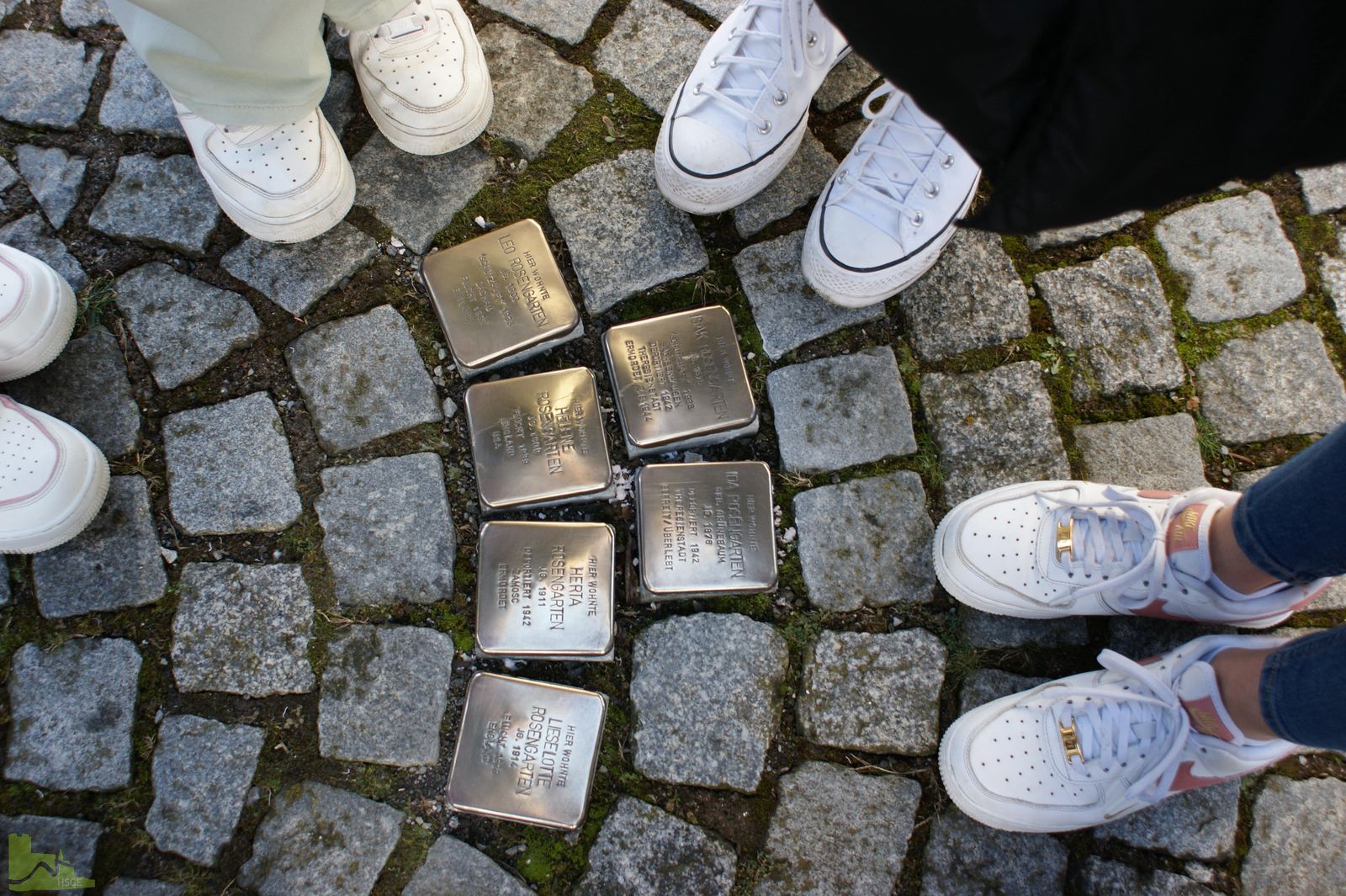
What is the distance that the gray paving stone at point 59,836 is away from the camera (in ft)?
5.58

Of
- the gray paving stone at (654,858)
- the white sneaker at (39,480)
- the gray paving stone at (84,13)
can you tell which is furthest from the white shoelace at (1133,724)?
the gray paving stone at (84,13)

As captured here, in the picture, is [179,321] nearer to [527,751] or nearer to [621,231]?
[621,231]

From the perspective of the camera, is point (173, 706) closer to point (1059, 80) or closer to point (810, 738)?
point (810, 738)

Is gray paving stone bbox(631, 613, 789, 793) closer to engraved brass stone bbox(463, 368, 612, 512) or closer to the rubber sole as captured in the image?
engraved brass stone bbox(463, 368, 612, 512)

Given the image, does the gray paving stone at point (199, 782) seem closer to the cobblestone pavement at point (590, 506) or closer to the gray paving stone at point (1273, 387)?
the cobblestone pavement at point (590, 506)

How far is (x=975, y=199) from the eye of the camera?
2.22m

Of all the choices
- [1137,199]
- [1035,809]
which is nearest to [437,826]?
[1035,809]

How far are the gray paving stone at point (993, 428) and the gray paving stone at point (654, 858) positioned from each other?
0.96 m

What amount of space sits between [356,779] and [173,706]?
1.45 ft

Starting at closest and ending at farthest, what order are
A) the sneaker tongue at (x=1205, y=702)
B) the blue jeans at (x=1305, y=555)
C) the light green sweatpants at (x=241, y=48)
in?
the blue jeans at (x=1305, y=555) < the light green sweatpants at (x=241, y=48) < the sneaker tongue at (x=1205, y=702)

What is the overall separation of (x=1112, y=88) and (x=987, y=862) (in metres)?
1.54

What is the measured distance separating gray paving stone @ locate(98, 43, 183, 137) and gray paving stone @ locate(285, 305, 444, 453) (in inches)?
27.6

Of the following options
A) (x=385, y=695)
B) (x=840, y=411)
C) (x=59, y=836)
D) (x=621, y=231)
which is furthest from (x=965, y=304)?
(x=59, y=836)

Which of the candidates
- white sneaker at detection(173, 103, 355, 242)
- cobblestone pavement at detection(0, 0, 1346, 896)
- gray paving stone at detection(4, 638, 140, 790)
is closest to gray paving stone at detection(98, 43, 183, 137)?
cobblestone pavement at detection(0, 0, 1346, 896)
